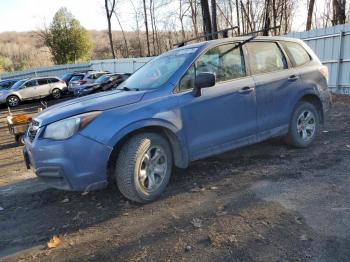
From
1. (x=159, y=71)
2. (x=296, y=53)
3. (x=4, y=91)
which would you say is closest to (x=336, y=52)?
(x=296, y=53)

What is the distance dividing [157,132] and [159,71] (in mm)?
970

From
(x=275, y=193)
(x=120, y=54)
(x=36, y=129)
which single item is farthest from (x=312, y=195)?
(x=120, y=54)

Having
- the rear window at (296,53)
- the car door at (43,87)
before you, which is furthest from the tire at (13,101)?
the rear window at (296,53)

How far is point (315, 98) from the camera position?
6172 mm

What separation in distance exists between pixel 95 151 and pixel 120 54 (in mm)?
55206

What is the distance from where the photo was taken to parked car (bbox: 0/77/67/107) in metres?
23.4

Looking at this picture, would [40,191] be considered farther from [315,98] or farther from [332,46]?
[332,46]

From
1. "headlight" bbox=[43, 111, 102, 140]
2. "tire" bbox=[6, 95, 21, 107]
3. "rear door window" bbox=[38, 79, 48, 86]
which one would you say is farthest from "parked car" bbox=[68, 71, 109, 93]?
"headlight" bbox=[43, 111, 102, 140]

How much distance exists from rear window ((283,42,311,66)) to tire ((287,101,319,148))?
0.64 meters

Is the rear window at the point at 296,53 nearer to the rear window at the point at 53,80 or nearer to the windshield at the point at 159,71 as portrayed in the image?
the windshield at the point at 159,71

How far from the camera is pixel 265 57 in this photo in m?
5.53

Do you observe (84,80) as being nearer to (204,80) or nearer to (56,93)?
(56,93)

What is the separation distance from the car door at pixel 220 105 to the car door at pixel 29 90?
21.3 metres

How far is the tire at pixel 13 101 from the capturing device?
23.3 meters
